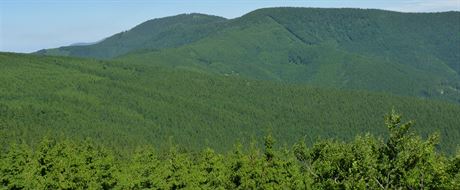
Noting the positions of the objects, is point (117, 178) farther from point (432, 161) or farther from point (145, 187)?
point (432, 161)

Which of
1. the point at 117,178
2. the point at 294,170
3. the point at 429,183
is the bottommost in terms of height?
the point at 117,178

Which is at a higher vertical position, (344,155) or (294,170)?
(344,155)

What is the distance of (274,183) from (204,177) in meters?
20.5

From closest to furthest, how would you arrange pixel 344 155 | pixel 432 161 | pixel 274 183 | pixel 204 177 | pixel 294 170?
pixel 432 161 < pixel 344 155 < pixel 274 183 < pixel 294 170 < pixel 204 177

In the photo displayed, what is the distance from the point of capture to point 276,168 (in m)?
54.3

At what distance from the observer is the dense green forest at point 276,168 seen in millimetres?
32156

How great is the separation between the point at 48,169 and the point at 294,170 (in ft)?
133

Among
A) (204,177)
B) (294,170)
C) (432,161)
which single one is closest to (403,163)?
(432,161)

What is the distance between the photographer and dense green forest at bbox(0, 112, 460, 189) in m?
32.2

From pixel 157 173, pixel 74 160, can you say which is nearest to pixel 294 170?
pixel 157 173

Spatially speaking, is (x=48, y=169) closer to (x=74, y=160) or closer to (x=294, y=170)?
(x=74, y=160)

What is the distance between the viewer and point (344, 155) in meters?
37.2

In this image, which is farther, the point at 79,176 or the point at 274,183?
the point at 79,176

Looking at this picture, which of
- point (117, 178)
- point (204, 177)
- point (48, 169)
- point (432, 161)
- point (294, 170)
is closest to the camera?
point (432, 161)
